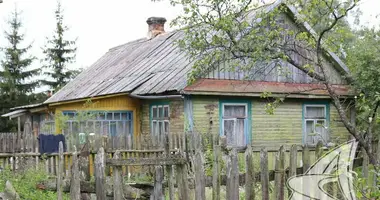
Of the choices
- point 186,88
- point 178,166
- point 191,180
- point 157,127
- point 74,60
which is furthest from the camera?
point 74,60

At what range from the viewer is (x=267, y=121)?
15.6 meters

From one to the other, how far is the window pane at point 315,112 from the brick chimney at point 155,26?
27.4 feet

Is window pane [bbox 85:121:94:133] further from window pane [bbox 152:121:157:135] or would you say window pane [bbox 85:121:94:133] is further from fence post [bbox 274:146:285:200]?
fence post [bbox 274:146:285:200]

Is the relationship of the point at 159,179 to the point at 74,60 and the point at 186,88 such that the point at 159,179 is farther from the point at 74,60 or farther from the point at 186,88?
the point at 74,60

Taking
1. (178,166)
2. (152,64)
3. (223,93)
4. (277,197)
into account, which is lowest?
(277,197)

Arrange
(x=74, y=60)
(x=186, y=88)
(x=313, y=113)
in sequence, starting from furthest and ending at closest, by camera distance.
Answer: (x=74, y=60) < (x=313, y=113) < (x=186, y=88)

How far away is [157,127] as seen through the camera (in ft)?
51.2

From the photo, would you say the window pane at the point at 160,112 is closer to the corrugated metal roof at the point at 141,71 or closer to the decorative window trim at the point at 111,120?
the corrugated metal roof at the point at 141,71

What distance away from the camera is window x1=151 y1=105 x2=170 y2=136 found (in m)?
15.1

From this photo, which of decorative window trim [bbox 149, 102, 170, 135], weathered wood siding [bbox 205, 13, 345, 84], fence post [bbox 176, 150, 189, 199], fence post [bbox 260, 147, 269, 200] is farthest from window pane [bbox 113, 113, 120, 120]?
fence post [bbox 260, 147, 269, 200]

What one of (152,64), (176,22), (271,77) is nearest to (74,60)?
(152,64)

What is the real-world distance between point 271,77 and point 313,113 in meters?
2.25

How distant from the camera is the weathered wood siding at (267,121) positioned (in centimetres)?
1426

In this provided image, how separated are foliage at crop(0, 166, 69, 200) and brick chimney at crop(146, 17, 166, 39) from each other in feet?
41.1
